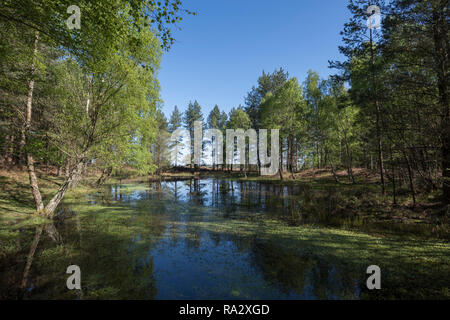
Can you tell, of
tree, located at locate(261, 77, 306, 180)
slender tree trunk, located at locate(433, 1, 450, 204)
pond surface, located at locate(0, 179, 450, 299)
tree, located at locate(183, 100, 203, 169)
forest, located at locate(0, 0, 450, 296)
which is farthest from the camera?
tree, located at locate(183, 100, 203, 169)

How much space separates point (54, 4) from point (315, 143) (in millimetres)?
36618

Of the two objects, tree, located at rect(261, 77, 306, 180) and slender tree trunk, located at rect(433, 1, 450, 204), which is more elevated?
tree, located at rect(261, 77, 306, 180)

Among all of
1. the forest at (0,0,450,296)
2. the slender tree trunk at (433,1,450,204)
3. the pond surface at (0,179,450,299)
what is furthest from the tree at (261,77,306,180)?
the pond surface at (0,179,450,299)

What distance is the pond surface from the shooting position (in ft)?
16.2

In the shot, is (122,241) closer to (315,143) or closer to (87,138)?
(87,138)

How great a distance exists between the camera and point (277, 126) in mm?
35594

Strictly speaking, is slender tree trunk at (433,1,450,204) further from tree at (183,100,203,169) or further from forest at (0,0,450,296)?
tree at (183,100,203,169)

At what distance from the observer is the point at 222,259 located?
22.9 ft

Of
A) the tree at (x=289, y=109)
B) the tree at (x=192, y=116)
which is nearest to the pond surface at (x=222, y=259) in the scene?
the tree at (x=289, y=109)

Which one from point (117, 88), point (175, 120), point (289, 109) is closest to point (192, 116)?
point (175, 120)

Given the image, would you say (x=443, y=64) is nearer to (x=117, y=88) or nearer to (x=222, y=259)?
(x=222, y=259)

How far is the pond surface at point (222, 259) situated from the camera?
4949mm

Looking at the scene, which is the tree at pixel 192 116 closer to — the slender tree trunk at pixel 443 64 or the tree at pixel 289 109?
the tree at pixel 289 109
